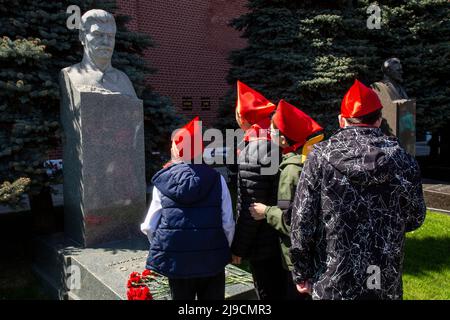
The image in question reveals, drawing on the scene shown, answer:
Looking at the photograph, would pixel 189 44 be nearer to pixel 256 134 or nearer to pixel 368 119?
pixel 256 134

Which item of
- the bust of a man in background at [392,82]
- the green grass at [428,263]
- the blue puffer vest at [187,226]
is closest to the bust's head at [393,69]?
the bust of a man in background at [392,82]

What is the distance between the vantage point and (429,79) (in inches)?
395

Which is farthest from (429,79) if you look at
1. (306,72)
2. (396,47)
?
(306,72)

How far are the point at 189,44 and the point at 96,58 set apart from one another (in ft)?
35.4

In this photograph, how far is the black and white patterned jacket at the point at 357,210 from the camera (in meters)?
1.91

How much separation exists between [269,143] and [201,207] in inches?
23.9

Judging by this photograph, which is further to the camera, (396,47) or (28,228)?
(396,47)

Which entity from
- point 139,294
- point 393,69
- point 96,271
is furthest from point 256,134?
point 393,69

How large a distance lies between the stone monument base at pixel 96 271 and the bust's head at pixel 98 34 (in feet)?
6.90

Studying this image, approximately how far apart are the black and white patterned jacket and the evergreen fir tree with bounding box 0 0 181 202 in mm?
3176

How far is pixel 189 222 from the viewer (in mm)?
2391

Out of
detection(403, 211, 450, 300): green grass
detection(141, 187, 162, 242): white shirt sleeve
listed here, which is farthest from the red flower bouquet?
detection(403, 211, 450, 300): green grass

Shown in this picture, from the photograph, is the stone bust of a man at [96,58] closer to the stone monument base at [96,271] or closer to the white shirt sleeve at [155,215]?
the stone monument base at [96,271]

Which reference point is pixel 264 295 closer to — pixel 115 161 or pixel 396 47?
pixel 115 161
